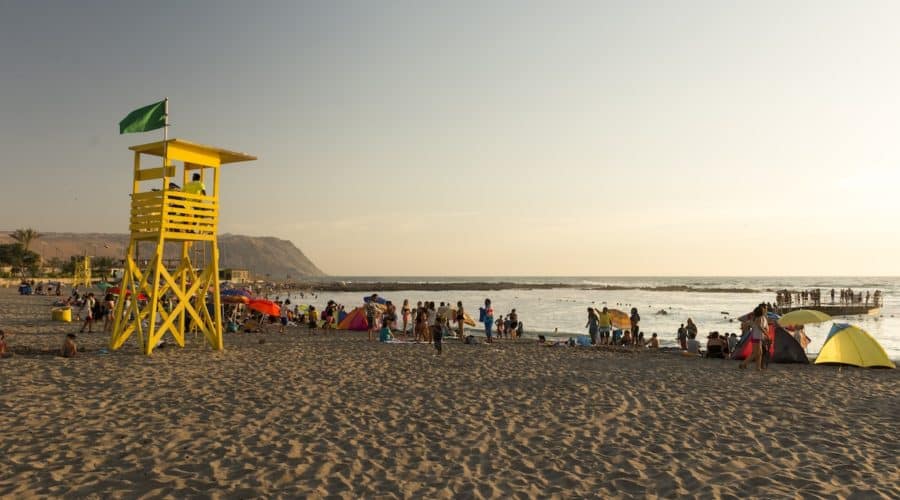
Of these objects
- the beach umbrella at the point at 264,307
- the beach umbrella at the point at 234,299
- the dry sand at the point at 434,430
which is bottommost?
the dry sand at the point at 434,430

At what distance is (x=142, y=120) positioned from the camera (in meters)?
13.9

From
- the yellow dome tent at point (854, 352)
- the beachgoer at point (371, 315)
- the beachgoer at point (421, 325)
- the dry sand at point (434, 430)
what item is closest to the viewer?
the dry sand at point (434, 430)

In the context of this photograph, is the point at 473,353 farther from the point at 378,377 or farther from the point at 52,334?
the point at 52,334

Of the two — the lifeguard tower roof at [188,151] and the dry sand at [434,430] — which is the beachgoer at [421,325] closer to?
the dry sand at [434,430]

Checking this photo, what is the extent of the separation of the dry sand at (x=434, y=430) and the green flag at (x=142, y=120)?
557 cm

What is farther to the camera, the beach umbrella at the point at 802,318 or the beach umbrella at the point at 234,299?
the beach umbrella at the point at 234,299

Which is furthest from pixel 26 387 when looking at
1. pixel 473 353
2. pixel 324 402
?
pixel 473 353

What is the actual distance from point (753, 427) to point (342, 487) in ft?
18.9

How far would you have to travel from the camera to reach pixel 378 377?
37.0ft

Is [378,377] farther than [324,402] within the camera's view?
Yes

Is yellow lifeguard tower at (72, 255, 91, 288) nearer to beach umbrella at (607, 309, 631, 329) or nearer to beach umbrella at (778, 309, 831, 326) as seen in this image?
beach umbrella at (607, 309, 631, 329)

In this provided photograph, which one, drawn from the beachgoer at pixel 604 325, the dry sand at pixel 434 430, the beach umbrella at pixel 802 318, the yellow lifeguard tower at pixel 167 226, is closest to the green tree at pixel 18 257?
the yellow lifeguard tower at pixel 167 226

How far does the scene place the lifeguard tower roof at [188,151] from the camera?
45.4 ft

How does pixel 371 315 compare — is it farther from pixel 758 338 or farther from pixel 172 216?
pixel 758 338
